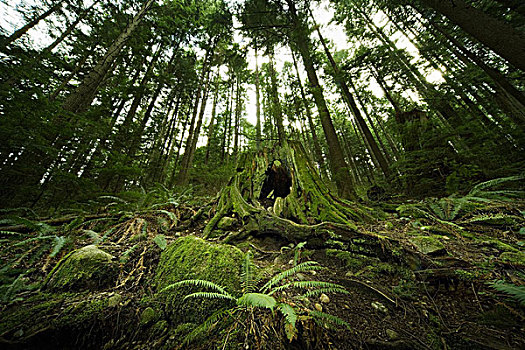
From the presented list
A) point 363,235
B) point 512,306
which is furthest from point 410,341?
point 363,235

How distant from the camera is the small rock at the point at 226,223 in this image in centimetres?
330

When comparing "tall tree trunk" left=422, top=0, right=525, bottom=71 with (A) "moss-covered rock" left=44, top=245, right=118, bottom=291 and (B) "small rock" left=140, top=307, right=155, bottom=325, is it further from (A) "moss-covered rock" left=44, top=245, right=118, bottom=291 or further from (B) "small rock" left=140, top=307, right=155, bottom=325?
(A) "moss-covered rock" left=44, top=245, right=118, bottom=291

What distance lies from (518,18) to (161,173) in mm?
17209

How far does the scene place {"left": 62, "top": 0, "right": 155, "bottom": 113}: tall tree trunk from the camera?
17.2 ft

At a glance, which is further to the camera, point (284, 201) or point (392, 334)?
point (284, 201)

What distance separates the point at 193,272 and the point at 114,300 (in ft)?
2.10

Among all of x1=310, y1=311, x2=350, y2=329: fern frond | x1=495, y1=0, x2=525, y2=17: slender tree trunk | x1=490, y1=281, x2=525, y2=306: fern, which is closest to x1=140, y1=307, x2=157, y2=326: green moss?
x1=310, y1=311, x2=350, y2=329: fern frond

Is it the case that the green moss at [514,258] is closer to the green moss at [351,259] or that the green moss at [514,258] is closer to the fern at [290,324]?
the green moss at [351,259]

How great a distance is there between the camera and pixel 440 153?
4855 millimetres

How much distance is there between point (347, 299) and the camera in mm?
1791

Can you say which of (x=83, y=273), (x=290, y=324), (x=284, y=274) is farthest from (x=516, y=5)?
(x=83, y=273)

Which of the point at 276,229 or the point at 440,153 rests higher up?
the point at 440,153

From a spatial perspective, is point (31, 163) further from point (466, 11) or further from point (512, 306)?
point (466, 11)

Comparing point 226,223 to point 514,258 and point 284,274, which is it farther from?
point 514,258
